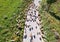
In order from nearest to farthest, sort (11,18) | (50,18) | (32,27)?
(32,27) < (11,18) < (50,18)

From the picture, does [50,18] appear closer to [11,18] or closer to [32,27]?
[32,27]

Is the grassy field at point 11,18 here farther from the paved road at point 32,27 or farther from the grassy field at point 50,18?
the grassy field at point 50,18

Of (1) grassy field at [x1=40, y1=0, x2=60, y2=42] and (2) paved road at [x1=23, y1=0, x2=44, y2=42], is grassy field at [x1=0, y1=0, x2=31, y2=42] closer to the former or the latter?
(2) paved road at [x1=23, y1=0, x2=44, y2=42]

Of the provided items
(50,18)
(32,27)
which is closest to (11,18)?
(32,27)

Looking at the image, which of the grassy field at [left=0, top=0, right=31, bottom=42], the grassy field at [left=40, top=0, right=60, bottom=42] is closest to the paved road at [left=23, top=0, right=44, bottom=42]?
the grassy field at [left=0, top=0, right=31, bottom=42]

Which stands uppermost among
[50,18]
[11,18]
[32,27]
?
[11,18]

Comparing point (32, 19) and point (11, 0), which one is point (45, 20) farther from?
point (11, 0)

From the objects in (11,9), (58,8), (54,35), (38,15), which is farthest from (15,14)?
(58,8)

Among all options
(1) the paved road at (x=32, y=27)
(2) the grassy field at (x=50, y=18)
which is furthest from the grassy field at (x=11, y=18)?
(2) the grassy field at (x=50, y=18)

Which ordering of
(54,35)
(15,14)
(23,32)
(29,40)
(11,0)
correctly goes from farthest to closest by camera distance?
(11,0) < (15,14) < (54,35) < (23,32) < (29,40)
